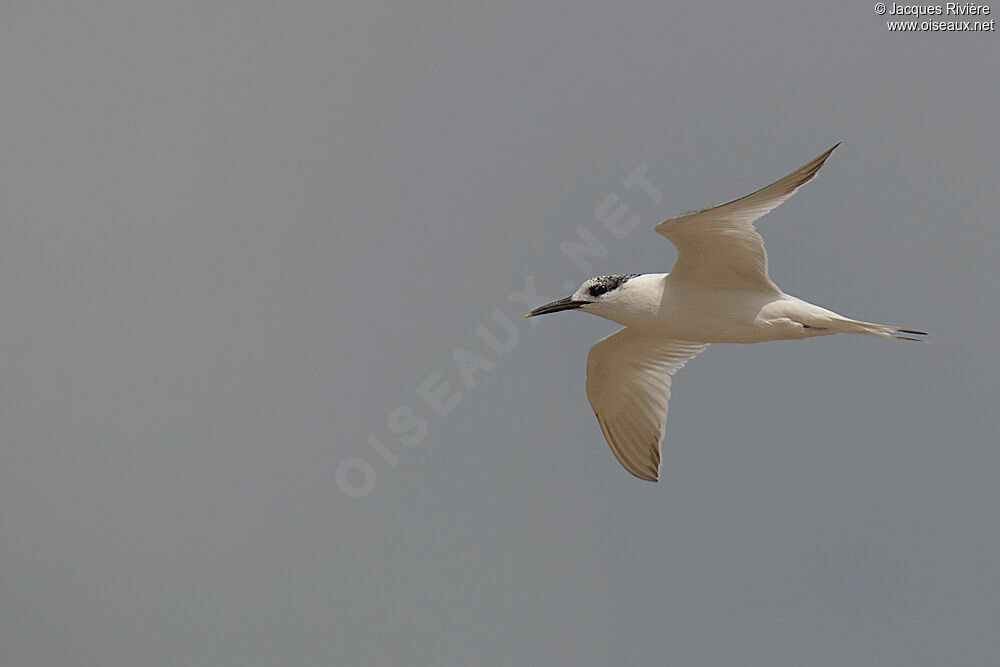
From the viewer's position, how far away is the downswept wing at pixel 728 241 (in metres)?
10.2

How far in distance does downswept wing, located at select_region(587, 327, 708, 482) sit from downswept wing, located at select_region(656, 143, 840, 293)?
1546 mm

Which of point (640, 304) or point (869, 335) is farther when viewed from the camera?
point (640, 304)

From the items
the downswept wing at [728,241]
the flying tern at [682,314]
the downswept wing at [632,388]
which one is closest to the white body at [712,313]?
the flying tern at [682,314]

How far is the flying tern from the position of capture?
1067 centimetres

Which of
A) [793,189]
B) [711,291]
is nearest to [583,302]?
[711,291]

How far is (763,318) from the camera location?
438 inches

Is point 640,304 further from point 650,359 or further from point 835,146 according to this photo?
point 835,146

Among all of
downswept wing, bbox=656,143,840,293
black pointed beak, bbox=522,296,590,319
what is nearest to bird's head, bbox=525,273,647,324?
black pointed beak, bbox=522,296,590,319

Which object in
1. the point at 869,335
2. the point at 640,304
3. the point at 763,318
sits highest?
the point at 640,304

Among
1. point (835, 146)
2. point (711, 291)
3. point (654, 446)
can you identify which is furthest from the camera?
point (654, 446)

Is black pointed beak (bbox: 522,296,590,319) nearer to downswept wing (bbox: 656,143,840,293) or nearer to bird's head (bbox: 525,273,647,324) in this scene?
bird's head (bbox: 525,273,647,324)

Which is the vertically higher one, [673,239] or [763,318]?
[673,239]

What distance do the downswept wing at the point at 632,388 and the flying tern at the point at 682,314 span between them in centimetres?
1

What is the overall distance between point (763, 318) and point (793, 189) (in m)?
1.57
